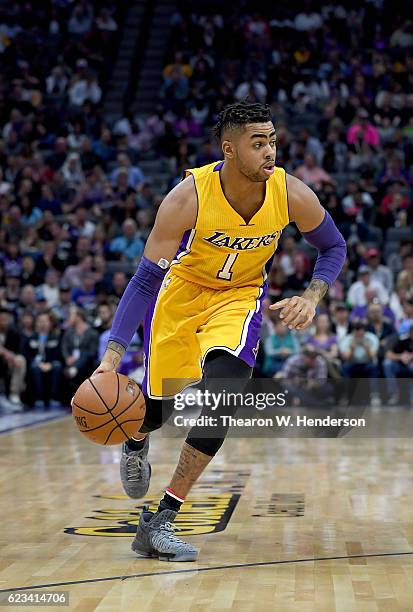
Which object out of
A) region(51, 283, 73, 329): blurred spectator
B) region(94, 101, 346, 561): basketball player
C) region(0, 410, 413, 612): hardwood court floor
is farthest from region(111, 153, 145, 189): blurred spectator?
region(94, 101, 346, 561): basketball player

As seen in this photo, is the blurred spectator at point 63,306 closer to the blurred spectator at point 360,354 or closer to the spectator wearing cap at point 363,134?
the blurred spectator at point 360,354

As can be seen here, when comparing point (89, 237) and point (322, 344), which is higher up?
point (89, 237)

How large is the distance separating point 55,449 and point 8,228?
327 inches

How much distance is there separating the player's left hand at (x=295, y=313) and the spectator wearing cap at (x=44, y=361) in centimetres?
965

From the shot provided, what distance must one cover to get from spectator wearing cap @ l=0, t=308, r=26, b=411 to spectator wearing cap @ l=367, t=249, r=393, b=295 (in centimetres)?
479

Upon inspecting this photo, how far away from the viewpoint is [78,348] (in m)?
13.9

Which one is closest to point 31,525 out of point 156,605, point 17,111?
point 156,605

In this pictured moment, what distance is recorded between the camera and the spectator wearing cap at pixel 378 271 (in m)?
14.6

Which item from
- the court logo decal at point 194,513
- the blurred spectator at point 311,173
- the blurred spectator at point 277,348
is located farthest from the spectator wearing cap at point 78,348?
the court logo decal at point 194,513

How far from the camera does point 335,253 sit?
5.19m

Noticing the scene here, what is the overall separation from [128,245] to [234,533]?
1101 cm

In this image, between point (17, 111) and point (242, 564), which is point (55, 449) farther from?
point (17, 111)

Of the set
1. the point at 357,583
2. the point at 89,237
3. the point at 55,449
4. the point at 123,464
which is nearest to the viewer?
the point at 357,583

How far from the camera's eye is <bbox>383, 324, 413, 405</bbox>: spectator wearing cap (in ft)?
42.9
